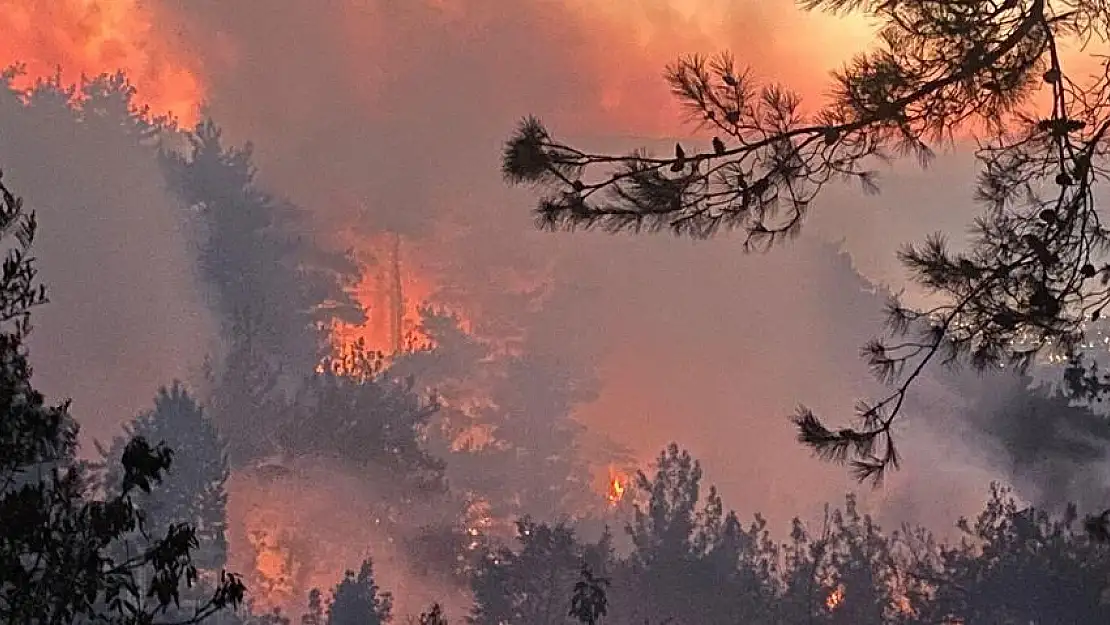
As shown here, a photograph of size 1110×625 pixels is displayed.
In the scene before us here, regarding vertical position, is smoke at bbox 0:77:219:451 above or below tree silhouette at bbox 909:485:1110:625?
above

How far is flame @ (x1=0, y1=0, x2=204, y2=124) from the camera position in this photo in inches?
367

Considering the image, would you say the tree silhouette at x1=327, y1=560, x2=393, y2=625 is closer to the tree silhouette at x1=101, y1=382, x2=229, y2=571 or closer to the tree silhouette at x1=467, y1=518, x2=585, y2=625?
the tree silhouette at x1=467, y1=518, x2=585, y2=625

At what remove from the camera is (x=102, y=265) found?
10.2m

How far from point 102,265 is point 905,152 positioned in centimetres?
945

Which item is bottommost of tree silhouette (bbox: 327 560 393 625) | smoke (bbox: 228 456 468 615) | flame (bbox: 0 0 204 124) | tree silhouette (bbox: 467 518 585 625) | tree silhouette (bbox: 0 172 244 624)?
tree silhouette (bbox: 0 172 244 624)

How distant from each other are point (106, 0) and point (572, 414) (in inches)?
267

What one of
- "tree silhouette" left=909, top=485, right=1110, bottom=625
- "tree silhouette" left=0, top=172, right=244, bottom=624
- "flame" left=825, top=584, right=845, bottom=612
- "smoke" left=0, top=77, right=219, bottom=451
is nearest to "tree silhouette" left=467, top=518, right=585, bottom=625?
"flame" left=825, top=584, right=845, bottom=612

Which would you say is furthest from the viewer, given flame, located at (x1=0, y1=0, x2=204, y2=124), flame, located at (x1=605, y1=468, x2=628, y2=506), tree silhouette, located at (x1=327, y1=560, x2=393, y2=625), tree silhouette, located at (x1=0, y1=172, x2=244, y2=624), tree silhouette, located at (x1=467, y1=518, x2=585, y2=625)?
flame, located at (x1=605, y1=468, x2=628, y2=506)

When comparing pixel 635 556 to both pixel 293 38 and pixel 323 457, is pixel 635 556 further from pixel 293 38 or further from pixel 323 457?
pixel 293 38

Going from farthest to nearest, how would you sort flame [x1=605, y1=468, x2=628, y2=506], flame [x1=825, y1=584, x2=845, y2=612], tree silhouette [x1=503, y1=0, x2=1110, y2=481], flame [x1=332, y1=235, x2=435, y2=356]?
flame [x1=605, y1=468, x2=628, y2=506] < flame [x1=332, y1=235, x2=435, y2=356] < flame [x1=825, y1=584, x2=845, y2=612] < tree silhouette [x1=503, y1=0, x2=1110, y2=481]

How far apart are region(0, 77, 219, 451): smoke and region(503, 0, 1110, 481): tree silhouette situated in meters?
8.42

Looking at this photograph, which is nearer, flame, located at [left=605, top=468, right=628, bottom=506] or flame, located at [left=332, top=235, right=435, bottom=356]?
flame, located at [left=332, top=235, right=435, bottom=356]

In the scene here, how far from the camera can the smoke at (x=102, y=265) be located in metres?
9.67

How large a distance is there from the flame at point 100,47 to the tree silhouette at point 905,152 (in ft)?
28.3
